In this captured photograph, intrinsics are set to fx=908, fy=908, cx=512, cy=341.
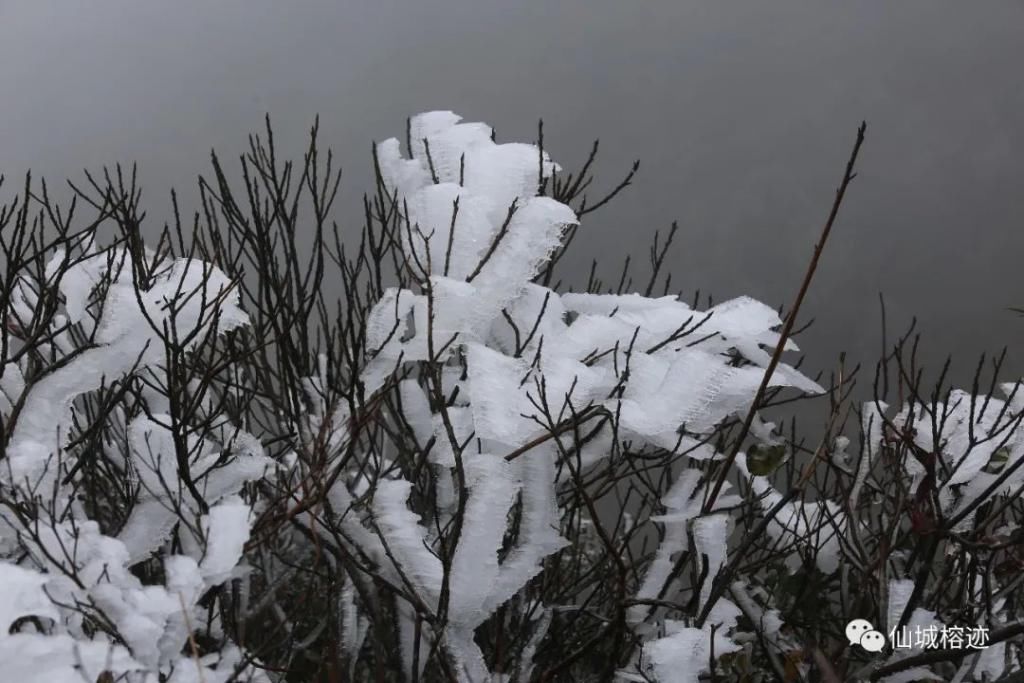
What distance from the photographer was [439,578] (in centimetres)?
298

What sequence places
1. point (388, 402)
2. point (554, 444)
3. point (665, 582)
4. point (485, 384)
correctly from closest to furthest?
point (485, 384), point (554, 444), point (388, 402), point (665, 582)

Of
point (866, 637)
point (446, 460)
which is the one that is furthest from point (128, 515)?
point (866, 637)

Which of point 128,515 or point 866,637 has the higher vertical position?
point 128,515

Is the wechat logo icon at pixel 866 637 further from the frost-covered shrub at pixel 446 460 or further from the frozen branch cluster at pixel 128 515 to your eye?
the frozen branch cluster at pixel 128 515

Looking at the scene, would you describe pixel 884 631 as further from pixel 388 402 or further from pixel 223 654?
pixel 223 654

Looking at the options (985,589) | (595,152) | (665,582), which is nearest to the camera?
(985,589)

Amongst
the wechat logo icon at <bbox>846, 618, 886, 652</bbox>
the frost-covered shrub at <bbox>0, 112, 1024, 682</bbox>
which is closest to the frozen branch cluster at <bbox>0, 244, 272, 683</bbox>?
the frost-covered shrub at <bbox>0, 112, 1024, 682</bbox>

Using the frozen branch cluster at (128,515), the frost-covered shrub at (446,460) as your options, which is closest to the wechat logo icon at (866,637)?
the frost-covered shrub at (446,460)

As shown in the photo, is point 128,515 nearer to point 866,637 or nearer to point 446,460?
point 446,460

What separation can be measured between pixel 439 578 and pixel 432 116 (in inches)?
81.0

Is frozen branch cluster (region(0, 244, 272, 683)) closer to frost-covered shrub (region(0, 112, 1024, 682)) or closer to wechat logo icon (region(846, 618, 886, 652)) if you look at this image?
frost-covered shrub (region(0, 112, 1024, 682))

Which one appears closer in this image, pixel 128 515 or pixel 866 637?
pixel 128 515

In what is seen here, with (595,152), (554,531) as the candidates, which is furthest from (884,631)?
(595,152)

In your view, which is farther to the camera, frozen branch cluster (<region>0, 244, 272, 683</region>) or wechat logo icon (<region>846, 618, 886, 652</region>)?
wechat logo icon (<region>846, 618, 886, 652</region>)
